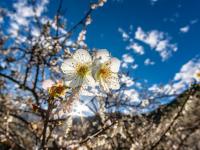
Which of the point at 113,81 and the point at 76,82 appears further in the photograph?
the point at 113,81

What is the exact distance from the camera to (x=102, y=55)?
6.13ft

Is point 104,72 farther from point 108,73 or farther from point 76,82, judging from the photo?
point 76,82

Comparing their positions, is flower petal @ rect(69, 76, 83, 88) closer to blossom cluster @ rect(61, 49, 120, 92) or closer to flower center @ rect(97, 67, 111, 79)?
blossom cluster @ rect(61, 49, 120, 92)

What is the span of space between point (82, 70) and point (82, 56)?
9 centimetres

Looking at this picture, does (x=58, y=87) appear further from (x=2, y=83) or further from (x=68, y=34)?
(x=2, y=83)

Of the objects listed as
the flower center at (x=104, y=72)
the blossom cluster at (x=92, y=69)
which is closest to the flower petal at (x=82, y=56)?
the blossom cluster at (x=92, y=69)

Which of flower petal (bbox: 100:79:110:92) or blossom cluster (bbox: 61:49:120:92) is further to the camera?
flower petal (bbox: 100:79:110:92)

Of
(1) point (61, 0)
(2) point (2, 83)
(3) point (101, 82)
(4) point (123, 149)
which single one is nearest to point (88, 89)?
(3) point (101, 82)

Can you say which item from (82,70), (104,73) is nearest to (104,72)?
(104,73)

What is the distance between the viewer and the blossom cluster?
1844mm

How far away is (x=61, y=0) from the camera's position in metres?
5.67

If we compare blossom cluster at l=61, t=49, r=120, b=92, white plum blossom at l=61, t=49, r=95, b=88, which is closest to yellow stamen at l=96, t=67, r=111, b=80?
blossom cluster at l=61, t=49, r=120, b=92

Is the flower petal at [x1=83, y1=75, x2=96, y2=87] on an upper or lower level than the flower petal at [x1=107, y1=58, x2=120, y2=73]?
lower

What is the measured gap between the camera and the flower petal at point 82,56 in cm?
187
